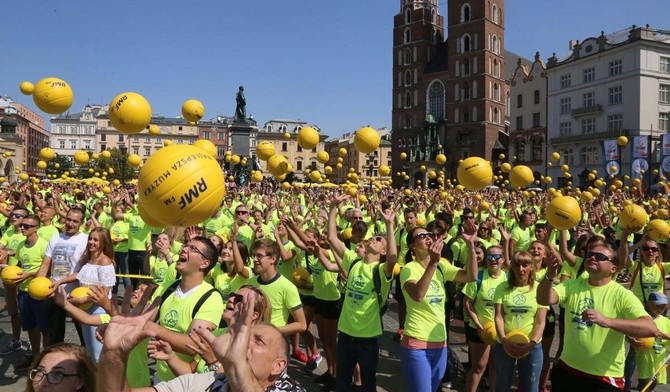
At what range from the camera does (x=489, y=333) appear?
5.10 metres

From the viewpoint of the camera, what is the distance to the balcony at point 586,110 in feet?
160

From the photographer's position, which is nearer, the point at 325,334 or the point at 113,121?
the point at 113,121

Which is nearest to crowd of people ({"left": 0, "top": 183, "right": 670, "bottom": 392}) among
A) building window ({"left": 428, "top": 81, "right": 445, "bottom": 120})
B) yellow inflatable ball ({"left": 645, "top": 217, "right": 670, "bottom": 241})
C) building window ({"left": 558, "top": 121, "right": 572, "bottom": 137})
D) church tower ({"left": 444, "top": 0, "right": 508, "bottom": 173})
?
yellow inflatable ball ({"left": 645, "top": 217, "right": 670, "bottom": 241})

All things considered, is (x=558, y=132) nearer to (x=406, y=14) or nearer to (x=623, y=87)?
(x=623, y=87)

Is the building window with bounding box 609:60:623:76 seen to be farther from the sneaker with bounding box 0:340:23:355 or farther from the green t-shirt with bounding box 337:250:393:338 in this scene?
the sneaker with bounding box 0:340:23:355

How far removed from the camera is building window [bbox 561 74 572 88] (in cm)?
5269

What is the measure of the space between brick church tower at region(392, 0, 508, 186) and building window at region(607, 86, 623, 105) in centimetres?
1899

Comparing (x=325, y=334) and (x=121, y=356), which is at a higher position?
(x=121, y=356)

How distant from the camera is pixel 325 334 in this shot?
21.1 ft

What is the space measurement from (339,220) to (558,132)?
4857cm

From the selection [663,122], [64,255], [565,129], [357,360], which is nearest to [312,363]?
[357,360]

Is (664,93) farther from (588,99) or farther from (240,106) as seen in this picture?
(240,106)

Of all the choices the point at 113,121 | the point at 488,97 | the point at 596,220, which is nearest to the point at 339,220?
the point at 596,220

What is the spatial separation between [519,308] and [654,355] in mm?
1398
